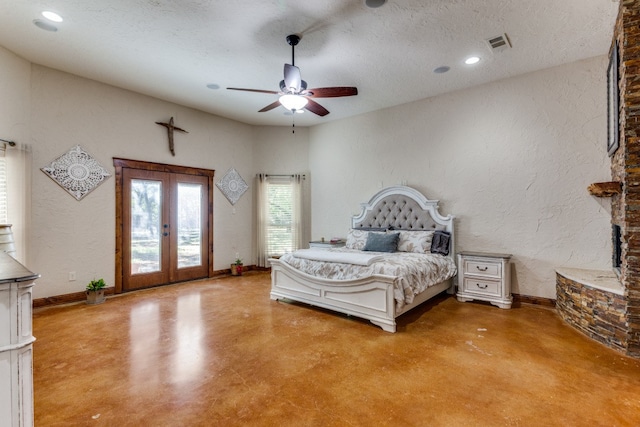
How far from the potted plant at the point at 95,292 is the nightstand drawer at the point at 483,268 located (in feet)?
16.6

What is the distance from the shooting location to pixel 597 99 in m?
3.63

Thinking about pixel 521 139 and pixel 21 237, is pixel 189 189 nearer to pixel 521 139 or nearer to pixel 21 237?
pixel 21 237

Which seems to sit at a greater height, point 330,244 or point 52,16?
point 52,16

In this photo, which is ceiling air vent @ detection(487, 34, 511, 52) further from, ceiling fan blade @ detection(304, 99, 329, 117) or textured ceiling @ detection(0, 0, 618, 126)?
ceiling fan blade @ detection(304, 99, 329, 117)

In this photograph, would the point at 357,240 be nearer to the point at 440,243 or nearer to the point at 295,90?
the point at 440,243

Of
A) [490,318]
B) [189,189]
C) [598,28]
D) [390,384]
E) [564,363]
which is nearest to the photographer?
[390,384]

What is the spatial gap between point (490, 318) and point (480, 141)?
2534mm

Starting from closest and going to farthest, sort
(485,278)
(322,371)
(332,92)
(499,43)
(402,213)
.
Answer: (322,371), (332,92), (499,43), (485,278), (402,213)

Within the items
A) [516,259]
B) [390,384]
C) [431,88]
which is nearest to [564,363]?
[390,384]

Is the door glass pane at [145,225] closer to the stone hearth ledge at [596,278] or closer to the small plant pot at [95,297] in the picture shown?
the small plant pot at [95,297]

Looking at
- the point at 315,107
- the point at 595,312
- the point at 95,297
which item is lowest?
the point at 95,297

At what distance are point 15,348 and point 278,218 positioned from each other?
5239 millimetres

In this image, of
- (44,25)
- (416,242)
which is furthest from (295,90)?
(416,242)

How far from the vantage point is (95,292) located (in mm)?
4078
